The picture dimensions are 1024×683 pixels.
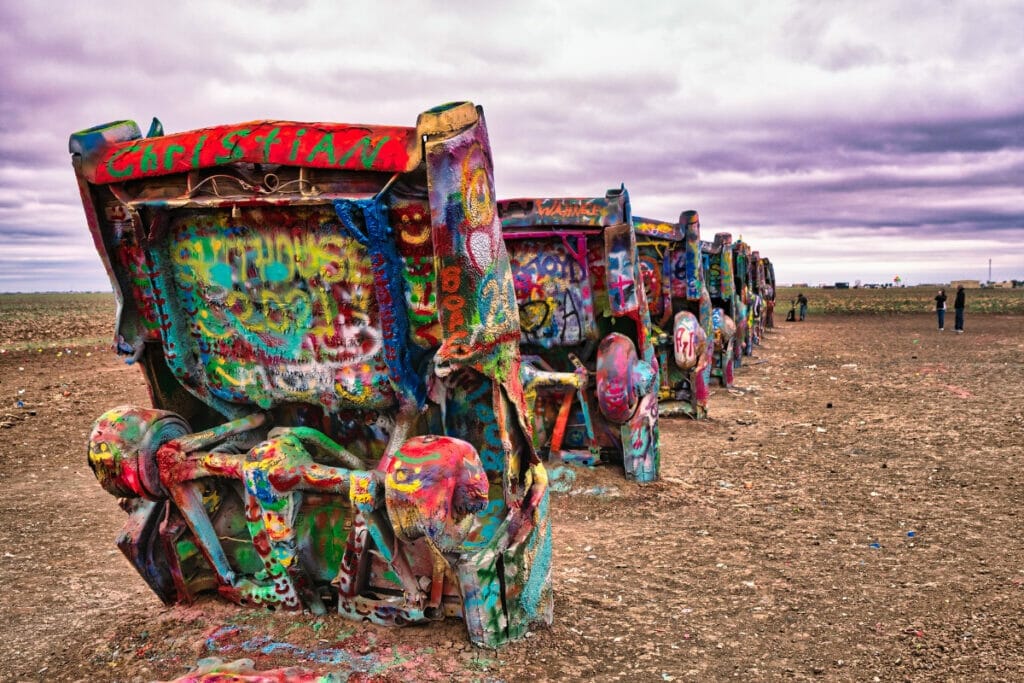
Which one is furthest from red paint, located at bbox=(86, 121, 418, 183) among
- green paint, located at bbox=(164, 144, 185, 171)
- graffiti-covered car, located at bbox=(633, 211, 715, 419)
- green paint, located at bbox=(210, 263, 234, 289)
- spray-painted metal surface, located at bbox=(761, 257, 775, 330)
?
spray-painted metal surface, located at bbox=(761, 257, 775, 330)

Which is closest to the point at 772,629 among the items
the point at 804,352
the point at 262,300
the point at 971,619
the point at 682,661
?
the point at 682,661

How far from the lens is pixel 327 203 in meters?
3.21

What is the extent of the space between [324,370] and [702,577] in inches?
107

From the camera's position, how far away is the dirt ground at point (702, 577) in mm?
3584

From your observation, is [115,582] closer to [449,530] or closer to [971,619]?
[449,530]

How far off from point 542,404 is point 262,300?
3880 millimetres

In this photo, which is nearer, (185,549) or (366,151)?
(366,151)

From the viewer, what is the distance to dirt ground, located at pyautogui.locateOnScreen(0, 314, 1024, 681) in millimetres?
3584

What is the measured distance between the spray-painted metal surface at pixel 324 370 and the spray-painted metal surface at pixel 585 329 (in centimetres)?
268

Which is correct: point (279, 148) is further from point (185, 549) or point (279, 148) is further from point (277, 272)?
point (185, 549)

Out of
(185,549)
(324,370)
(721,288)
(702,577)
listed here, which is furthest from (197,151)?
(721,288)

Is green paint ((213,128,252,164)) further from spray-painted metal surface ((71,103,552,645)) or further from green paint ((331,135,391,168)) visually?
green paint ((331,135,391,168))

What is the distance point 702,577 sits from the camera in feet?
15.6

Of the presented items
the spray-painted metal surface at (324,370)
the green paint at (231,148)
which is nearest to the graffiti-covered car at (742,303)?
the spray-painted metal surface at (324,370)
